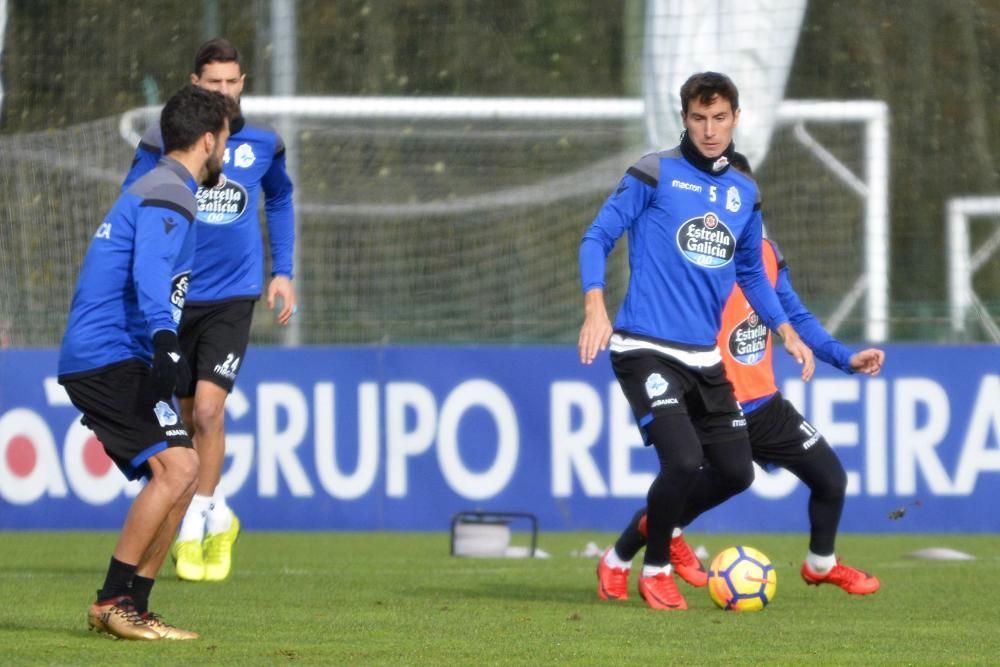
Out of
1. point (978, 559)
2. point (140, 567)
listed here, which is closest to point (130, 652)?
point (140, 567)

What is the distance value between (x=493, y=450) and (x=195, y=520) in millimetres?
3576

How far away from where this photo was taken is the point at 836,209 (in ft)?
44.4

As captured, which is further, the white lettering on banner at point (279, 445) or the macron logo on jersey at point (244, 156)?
the white lettering on banner at point (279, 445)

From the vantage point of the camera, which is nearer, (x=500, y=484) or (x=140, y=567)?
(x=140, y=567)

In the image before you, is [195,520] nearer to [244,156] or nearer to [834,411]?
[244,156]

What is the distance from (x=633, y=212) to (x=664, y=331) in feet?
1.59

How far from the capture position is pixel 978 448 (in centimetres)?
1171

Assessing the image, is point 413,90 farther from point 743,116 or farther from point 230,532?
point 230,532

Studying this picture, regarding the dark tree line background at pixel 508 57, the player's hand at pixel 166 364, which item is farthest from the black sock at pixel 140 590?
the dark tree line background at pixel 508 57

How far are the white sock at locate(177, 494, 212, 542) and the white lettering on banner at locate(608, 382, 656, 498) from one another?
3.79m

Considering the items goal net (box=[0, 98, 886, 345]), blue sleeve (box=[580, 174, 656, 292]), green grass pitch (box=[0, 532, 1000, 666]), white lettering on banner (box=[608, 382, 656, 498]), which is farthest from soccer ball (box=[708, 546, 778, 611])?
goal net (box=[0, 98, 886, 345])

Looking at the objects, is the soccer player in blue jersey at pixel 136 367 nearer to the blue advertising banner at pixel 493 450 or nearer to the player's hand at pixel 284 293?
the player's hand at pixel 284 293

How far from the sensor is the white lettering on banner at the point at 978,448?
11.7 m

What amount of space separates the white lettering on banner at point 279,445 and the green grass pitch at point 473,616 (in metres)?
1.24
